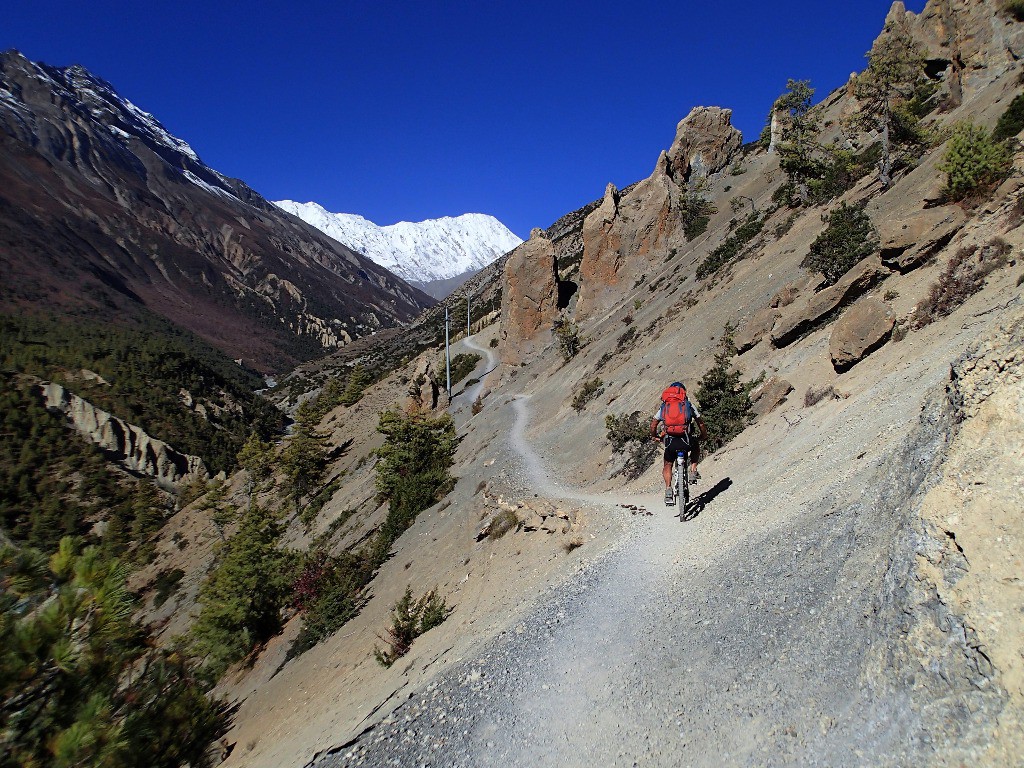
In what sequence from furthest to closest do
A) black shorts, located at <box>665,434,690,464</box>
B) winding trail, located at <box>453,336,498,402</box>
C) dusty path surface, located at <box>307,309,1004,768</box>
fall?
winding trail, located at <box>453,336,498,402</box>
black shorts, located at <box>665,434,690,464</box>
dusty path surface, located at <box>307,309,1004,768</box>

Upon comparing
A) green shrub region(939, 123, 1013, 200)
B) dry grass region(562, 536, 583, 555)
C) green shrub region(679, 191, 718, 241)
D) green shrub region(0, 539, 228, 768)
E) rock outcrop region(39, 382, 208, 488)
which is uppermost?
rock outcrop region(39, 382, 208, 488)

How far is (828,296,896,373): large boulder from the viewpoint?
1027 cm

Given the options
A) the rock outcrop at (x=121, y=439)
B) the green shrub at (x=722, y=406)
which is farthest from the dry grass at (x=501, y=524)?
the rock outcrop at (x=121, y=439)

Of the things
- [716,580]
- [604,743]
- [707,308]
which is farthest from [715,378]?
[707,308]

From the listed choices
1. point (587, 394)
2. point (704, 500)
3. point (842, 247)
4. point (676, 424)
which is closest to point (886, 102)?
point (842, 247)

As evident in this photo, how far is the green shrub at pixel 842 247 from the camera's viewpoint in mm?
15594

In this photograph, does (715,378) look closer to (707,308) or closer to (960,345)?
(960,345)

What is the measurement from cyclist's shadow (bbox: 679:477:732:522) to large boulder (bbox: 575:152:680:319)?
3500 cm

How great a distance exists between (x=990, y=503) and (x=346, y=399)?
58642mm

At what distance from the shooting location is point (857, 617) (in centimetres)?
367

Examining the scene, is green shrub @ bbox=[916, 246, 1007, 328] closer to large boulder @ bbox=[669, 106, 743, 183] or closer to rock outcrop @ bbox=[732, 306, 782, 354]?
rock outcrop @ bbox=[732, 306, 782, 354]

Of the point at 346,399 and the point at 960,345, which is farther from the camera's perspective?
the point at 346,399

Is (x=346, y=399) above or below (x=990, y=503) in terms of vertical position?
above

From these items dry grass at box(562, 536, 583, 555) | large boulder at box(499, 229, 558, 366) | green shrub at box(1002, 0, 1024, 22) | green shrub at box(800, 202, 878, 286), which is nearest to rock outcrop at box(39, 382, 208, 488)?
large boulder at box(499, 229, 558, 366)
